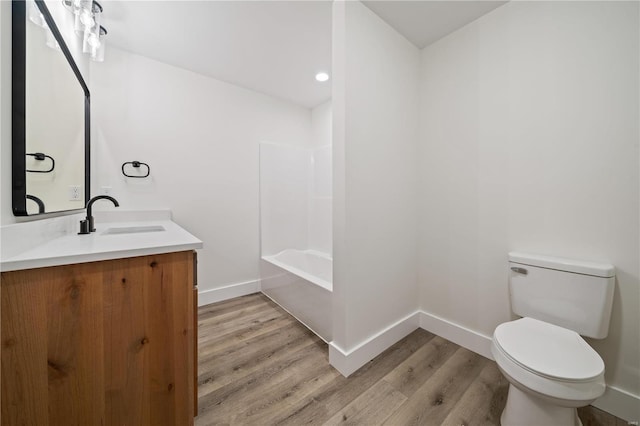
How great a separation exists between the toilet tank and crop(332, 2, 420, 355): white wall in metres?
0.75

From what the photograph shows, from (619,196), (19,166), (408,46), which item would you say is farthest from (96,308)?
(408,46)

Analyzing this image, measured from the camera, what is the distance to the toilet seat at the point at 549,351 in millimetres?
926

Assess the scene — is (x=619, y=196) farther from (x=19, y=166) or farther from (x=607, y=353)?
(x=19, y=166)

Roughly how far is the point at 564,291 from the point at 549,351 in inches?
16.9

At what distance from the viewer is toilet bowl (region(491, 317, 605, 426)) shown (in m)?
0.90

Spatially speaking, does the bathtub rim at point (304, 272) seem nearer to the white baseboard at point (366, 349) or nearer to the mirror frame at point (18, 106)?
the white baseboard at point (366, 349)

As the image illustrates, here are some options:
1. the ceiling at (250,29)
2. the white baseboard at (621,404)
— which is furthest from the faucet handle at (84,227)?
the white baseboard at (621,404)

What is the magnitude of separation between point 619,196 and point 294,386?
208cm

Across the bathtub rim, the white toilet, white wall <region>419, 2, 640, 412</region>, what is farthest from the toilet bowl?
the bathtub rim

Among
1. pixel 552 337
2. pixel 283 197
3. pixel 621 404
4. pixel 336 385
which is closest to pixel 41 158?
pixel 336 385

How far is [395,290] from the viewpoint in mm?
1858

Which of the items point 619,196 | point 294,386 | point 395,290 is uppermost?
point 619,196

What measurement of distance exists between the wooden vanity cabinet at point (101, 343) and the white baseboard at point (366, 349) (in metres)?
0.86

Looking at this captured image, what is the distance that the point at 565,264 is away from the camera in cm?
127
